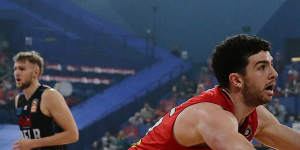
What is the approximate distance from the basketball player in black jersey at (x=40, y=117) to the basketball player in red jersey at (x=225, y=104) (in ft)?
5.47

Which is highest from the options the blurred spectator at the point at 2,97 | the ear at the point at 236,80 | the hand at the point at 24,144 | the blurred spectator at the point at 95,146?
the ear at the point at 236,80

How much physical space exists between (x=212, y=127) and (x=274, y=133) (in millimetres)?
934

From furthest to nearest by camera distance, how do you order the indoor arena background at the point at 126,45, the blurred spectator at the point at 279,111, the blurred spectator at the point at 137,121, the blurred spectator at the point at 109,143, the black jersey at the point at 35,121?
1. the indoor arena background at the point at 126,45
2. the blurred spectator at the point at 137,121
3. the blurred spectator at the point at 109,143
4. the blurred spectator at the point at 279,111
5. the black jersey at the point at 35,121

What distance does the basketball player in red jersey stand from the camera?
243cm

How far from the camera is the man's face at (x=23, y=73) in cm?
452

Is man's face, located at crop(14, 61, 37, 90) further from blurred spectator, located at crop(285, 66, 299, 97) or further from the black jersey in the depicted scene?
blurred spectator, located at crop(285, 66, 299, 97)

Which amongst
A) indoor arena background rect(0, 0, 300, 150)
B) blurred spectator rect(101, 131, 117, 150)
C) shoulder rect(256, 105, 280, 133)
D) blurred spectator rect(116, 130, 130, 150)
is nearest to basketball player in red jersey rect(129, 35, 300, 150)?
shoulder rect(256, 105, 280, 133)

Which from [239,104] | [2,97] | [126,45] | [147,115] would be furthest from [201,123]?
[126,45]

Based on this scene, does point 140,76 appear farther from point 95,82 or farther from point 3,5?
point 3,5

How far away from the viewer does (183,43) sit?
24.0 meters

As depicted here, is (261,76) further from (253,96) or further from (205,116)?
(205,116)

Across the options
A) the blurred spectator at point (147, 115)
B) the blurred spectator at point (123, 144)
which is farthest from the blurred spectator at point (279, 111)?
the blurred spectator at point (123, 144)

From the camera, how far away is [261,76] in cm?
264

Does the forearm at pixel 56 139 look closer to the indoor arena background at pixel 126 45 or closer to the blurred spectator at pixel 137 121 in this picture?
the blurred spectator at pixel 137 121
